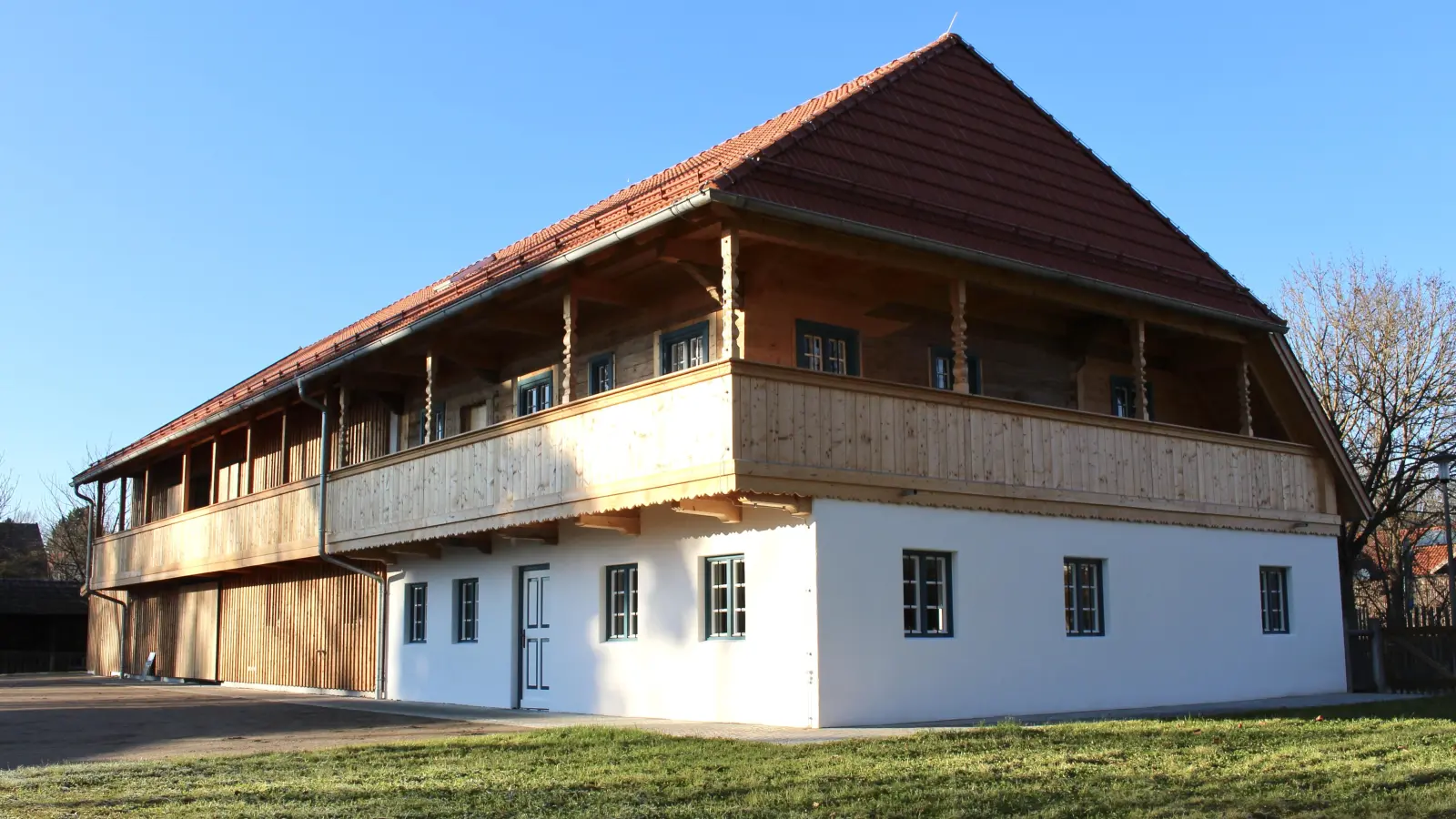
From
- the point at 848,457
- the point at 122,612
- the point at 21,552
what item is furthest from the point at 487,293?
the point at 21,552

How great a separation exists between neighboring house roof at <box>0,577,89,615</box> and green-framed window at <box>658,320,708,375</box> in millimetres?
31142

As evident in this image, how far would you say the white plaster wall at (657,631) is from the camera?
49.3 feet

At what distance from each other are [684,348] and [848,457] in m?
4.09

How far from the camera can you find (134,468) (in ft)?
120

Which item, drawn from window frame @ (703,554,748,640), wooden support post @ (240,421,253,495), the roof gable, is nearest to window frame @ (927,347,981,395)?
the roof gable

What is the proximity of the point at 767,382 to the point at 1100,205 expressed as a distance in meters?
9.21

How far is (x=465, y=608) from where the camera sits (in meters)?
21.5

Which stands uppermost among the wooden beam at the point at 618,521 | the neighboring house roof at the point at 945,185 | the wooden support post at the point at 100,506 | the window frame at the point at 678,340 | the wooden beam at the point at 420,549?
the neighboring house roof at the point at 945,185

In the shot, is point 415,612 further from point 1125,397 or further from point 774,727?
point 1125,397

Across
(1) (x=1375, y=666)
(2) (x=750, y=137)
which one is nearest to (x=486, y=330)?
(2) (x=750, y=137)

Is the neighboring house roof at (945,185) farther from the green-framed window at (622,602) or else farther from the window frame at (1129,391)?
the green-framed window at (622,602)

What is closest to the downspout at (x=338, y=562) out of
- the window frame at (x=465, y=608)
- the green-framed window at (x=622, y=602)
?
the window frame at (x=465, y=608)

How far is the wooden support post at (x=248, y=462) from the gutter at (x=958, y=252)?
16.2 m

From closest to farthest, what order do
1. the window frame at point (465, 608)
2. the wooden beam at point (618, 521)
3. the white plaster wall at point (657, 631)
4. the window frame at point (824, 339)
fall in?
the white plaster wall at point (657, 631) → the wooden beam at point (618, 521) → the window frame at point (824, 339) → the window frame at point (465, 608)
